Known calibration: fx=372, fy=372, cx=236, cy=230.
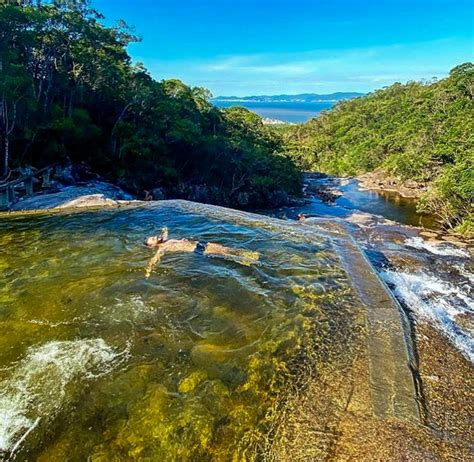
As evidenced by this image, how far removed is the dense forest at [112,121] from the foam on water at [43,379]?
1621 cm

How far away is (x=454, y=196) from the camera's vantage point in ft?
84.7

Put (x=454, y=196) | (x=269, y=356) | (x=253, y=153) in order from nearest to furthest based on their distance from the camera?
1. (x=269, y=356)
2. (x=454, y=196)
3. (x=253, y=153)

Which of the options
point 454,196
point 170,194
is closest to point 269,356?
point 454,196

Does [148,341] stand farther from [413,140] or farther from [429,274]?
[413,140]

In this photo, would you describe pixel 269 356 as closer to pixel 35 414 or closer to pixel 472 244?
pixel 35 414

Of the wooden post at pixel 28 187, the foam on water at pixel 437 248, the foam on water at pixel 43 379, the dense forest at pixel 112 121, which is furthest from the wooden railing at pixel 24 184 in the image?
the foam on water at pixel 437 248

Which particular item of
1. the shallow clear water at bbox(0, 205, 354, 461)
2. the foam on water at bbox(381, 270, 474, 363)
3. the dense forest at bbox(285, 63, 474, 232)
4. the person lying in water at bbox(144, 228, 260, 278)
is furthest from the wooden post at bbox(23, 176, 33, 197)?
the dense forest at bbox(285, 63, 474, 232)

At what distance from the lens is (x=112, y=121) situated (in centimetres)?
3100

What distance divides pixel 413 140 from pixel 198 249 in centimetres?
4777

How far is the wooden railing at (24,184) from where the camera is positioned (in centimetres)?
1752

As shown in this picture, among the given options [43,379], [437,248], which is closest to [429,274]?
[437,248]

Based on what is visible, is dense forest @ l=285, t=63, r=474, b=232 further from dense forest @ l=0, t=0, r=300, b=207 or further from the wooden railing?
the wooden railing

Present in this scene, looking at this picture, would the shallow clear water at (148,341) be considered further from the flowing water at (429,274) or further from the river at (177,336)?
the flowing water at (429,274)

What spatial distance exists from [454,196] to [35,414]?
2769 centimetres
